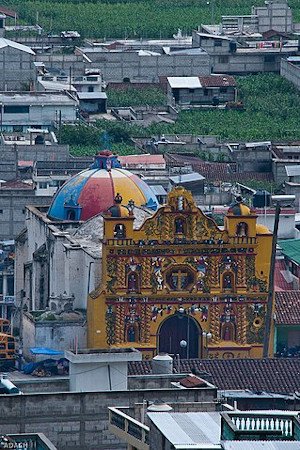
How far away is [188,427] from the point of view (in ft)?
121

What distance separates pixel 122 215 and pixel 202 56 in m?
65.7

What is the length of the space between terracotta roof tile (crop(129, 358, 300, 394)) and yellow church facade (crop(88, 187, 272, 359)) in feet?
28.4

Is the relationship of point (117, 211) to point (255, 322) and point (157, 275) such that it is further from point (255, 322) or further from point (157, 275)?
point (255, 322)

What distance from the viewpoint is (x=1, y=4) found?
162 metres

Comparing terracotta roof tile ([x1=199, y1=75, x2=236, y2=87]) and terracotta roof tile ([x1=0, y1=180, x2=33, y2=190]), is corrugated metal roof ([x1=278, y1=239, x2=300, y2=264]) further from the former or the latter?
terracotta roof tile ([x1=199, y1=75, x2=236, y2=87])

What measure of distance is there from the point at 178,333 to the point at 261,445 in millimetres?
36880

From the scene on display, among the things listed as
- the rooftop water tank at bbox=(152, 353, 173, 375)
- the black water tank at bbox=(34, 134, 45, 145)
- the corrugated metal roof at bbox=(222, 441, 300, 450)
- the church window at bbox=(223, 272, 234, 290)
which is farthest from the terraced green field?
the corrugated metal roof at bbox=(222, 441, 300, 450)

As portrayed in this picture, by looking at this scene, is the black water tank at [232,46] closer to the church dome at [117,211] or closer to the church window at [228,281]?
the church window at [228,281]

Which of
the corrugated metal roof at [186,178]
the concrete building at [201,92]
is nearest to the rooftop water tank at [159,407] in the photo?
the corrugated metal roof at [186,178]

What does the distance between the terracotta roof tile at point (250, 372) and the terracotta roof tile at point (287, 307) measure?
427 inches

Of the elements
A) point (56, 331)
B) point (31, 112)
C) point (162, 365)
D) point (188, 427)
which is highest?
point (188, 427)

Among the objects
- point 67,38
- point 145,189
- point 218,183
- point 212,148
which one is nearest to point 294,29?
point 67,38

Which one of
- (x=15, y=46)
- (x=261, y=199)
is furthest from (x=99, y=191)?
(x=15, y=46)

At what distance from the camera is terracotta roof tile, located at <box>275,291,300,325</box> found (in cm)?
7156
